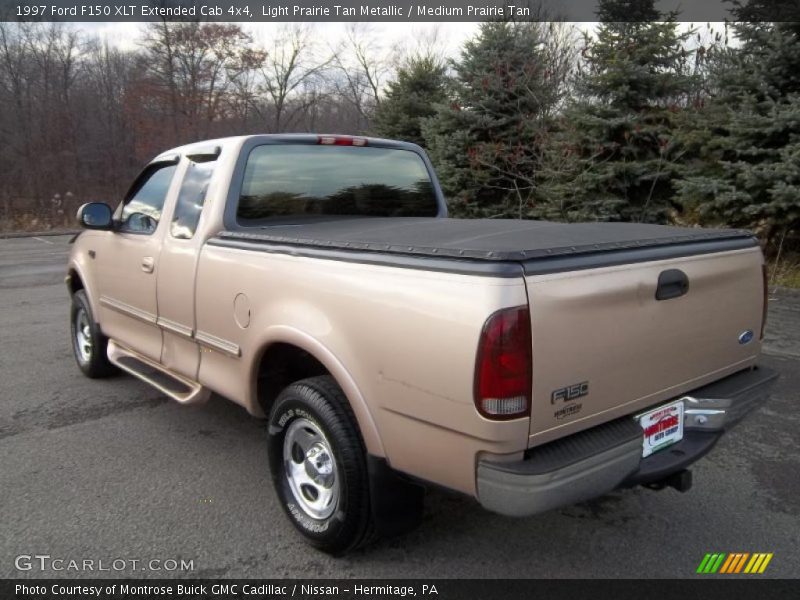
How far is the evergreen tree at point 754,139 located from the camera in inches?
320

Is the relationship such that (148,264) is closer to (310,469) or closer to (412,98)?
(310,469)

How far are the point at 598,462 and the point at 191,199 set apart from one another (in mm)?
2869

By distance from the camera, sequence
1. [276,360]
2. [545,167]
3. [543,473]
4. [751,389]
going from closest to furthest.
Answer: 1. [543,473]
2. [751,389]
3. [276,360]
4. [545,167]

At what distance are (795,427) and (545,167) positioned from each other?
8.32 meters

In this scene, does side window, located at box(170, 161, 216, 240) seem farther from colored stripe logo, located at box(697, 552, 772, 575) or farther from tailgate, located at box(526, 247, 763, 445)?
colored stripe logo, located at box(697, 552, 772, 575)

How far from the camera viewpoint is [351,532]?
2.57 meters

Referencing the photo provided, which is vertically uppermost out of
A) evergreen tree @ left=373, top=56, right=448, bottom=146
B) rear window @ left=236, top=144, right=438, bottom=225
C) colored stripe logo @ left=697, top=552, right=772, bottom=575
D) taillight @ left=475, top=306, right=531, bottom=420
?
evergreen tree @ left=373, top=56, right=448, bottom=146

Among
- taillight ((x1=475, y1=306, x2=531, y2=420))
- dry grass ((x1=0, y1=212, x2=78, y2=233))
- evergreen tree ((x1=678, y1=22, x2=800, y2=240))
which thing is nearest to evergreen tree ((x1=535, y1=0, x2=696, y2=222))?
evergreen tree ((x1=678, y1=22, x2=800, y2=240))

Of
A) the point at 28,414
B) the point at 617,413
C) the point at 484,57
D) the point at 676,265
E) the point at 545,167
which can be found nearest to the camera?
the point at 617,413

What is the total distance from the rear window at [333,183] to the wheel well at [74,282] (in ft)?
8.50

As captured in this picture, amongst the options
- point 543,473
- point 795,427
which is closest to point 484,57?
point 795,427

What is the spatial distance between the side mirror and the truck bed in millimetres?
1570

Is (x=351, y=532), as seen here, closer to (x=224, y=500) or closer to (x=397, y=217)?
(x=224, y=500)

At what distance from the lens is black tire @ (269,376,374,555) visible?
2.50 meters
